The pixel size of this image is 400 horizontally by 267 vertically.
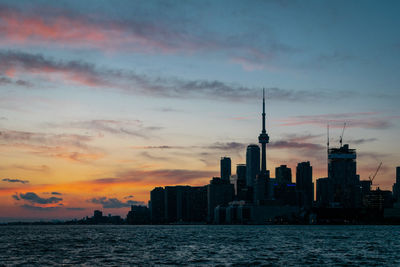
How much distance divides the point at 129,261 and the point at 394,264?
2102 inches

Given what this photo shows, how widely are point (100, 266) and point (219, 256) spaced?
32.8 meters

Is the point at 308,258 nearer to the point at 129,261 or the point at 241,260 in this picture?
the point at 241,260

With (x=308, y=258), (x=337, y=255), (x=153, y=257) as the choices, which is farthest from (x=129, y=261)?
(x=337, y=255)

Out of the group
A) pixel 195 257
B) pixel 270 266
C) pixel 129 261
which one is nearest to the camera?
pixel 270 266

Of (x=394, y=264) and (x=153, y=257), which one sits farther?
(x=153, y=257)

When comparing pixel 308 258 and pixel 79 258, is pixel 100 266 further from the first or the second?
pixel 308 258

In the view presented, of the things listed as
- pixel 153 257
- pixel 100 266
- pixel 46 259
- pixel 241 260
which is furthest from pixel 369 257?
pixel 46 259

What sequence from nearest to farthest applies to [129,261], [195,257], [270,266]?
[270,266] < [129,261] < [195,257]

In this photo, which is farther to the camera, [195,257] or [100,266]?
[195,257]

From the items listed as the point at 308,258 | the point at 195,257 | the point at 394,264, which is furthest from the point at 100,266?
the point at 394,264

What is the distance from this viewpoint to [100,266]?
10256 centimetres

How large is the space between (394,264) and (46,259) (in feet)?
240

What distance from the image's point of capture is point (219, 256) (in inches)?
4941

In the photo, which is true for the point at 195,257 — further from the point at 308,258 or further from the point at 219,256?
the point at 308,258
